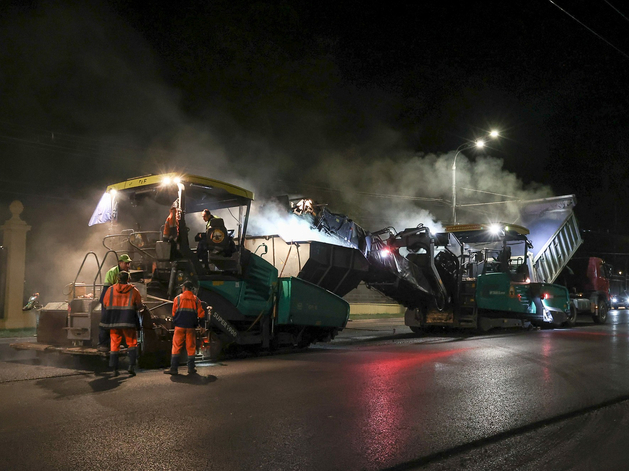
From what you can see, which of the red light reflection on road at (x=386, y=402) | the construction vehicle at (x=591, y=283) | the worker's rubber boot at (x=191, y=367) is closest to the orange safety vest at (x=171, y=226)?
the worker's rubber boot at (x=191, y=367)

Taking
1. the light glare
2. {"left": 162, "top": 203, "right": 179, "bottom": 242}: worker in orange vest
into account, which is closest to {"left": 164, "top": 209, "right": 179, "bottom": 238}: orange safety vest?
{"left": 162, "top": 203, "right": 179, "bottom": 242}: worker in orange vest

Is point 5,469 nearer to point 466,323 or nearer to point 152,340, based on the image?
point 152,340

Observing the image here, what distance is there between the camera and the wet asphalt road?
13.8 feet

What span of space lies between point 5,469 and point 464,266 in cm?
1271

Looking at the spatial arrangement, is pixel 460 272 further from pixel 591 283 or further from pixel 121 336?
pixel 121 336

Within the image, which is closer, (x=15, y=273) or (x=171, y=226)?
(x=171, y=226)

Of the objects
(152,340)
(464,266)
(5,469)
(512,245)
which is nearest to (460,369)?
(152,340)

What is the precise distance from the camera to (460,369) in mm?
8281

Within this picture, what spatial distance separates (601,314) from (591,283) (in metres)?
1.17

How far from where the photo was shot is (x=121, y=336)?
300 inches

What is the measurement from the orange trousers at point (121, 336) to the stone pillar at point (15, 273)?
9.69m

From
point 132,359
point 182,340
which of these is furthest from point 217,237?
point 132,359

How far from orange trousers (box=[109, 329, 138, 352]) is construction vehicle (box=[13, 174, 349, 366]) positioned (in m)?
0.35

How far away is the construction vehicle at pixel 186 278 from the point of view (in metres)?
8.22
